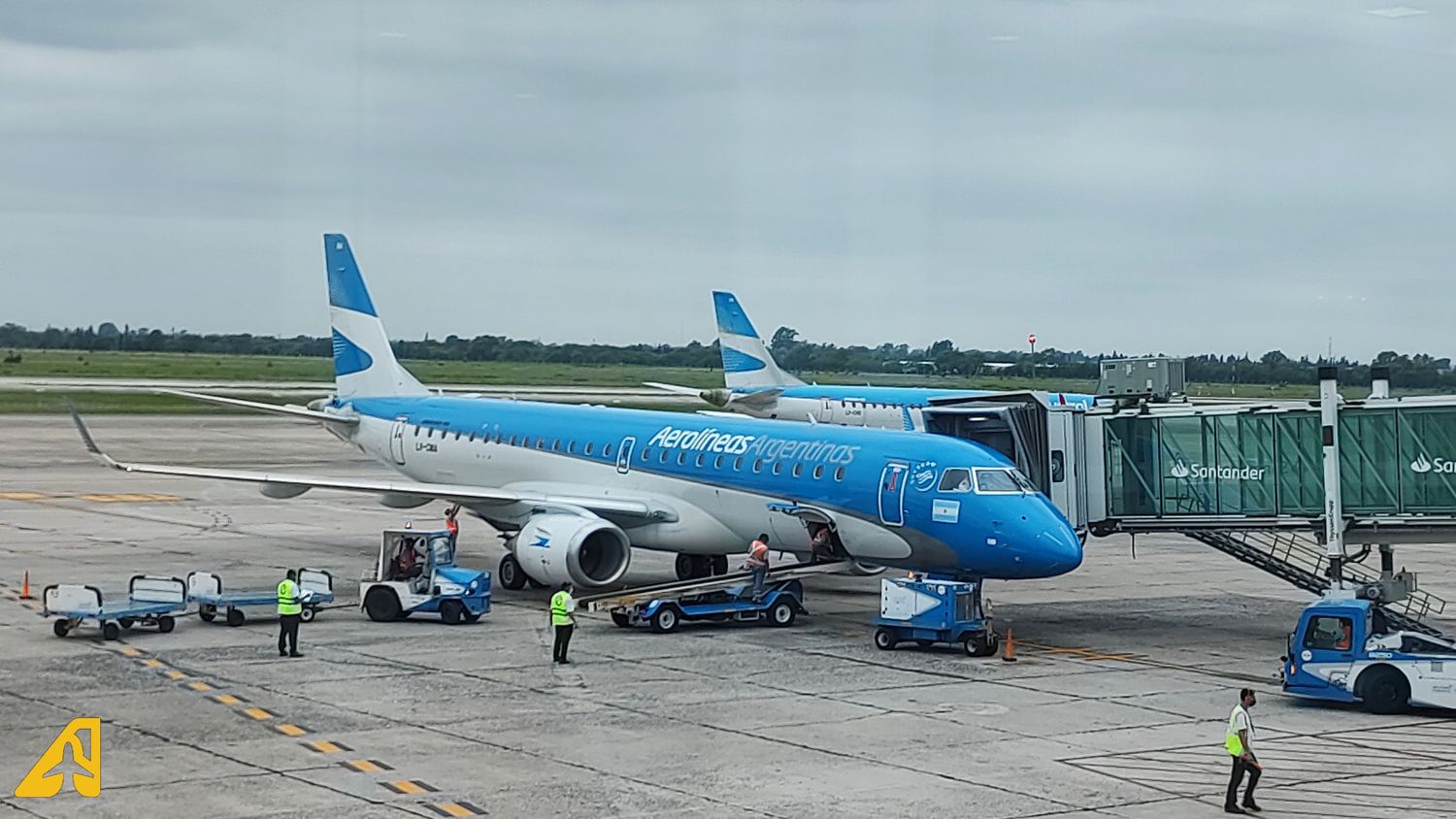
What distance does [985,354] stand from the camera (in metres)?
60.8

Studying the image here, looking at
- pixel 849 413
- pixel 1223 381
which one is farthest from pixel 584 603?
pixel 849 413

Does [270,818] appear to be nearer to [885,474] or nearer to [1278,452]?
[885,474]

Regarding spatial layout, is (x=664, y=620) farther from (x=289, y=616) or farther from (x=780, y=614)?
(x=289, y=616)

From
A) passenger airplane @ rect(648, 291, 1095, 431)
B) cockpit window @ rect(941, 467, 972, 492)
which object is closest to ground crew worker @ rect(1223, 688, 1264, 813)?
cockpit window @ rect(941, 467, 972, 492)

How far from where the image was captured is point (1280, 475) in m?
29.0

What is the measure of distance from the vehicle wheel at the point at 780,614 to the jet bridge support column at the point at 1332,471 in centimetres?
909

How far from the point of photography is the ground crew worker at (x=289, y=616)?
1003 inches

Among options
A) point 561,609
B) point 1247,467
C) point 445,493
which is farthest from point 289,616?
point 1247,467

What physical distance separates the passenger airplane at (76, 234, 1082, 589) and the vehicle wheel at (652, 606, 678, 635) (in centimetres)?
269

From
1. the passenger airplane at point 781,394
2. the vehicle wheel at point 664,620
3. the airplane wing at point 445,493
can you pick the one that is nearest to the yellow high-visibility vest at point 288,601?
the vehicle wheel at point 664,620

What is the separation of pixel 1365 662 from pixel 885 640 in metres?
7.68

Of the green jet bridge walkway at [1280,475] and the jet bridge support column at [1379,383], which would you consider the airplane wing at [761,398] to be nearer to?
the green jet bridge walkway at [1280,475]

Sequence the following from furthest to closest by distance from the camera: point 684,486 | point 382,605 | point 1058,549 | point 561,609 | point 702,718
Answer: point 684,486, point 382,605, point 1058,549, point 561,609, point 702,718

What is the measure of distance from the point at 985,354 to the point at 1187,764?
138 feet
